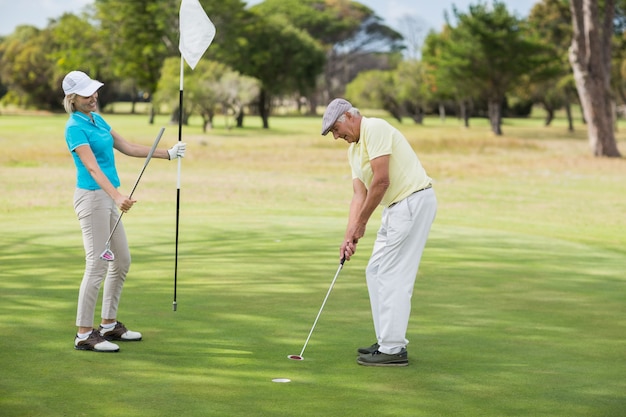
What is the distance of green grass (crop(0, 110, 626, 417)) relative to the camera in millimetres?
5496

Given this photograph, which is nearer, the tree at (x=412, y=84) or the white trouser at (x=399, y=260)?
the white trouser at (x=399, y=260)

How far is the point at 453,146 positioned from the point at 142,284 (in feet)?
128

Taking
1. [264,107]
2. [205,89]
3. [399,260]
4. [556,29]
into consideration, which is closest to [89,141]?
[399,260]

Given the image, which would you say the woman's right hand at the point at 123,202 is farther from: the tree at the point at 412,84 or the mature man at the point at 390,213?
the tree at the point at 412,84

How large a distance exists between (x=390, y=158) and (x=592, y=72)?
30.0 meters

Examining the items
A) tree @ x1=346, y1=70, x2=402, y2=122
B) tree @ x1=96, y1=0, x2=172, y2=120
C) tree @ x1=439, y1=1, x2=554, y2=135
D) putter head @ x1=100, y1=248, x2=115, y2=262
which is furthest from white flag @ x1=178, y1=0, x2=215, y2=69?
tree @ x1=346, y1=70, x2=402, y2=122

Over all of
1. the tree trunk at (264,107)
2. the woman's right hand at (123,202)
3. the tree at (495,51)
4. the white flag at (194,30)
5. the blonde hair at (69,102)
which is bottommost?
the tree trunk at (264,107)

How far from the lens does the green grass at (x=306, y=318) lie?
5.50 meters

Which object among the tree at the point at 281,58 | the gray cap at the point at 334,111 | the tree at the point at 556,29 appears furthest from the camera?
the tree at the point at 281,58

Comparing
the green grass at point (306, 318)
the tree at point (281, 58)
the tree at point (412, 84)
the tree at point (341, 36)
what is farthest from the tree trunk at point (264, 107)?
the green grass at point (306, 318)

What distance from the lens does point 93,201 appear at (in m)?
6.72

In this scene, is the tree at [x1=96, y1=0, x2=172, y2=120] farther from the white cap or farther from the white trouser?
→ the white trouser

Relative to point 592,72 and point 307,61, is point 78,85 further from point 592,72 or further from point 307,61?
point 307,61

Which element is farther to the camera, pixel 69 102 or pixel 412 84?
pixel 412 84
